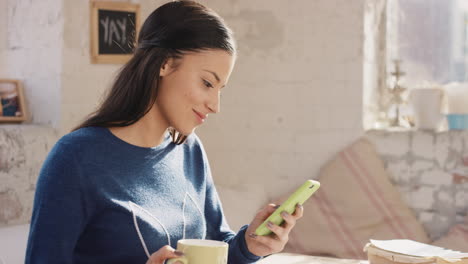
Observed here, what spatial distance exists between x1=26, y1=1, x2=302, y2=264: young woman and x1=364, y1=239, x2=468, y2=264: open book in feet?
0.76

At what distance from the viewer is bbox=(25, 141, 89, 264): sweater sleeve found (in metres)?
1.00

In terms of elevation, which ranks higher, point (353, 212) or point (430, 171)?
point (430, 171)

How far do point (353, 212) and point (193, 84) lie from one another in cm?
216

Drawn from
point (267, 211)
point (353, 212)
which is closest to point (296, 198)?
point (267, 211)

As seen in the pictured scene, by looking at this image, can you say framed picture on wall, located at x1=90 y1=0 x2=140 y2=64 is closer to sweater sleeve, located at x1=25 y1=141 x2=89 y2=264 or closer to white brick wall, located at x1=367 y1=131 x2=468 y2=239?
white brick wall, located at x1=367 y1=131 x2=468 y2=239

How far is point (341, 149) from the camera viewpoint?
3.26 metres

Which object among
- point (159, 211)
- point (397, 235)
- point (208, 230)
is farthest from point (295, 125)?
point (159, 211)

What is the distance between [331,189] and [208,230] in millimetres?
1897

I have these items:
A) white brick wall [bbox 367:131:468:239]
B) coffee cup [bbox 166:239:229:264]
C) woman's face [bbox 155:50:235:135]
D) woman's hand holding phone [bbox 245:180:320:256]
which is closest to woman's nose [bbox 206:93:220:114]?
woman's face [bbox 155:50:235:135]

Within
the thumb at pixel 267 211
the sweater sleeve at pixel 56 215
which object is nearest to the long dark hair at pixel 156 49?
the sweater sleeve at pixel 56 215

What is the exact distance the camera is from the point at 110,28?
2.75 metres

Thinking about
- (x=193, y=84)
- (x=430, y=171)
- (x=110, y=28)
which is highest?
(x=110, y=28)

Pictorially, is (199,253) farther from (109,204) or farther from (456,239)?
(456,239)

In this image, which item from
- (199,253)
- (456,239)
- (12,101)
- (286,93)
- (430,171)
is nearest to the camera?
(199,253)
